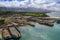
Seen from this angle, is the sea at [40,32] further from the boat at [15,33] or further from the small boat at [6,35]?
the small boat at [6,35]

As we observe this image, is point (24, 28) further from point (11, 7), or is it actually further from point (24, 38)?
point (11, 7)

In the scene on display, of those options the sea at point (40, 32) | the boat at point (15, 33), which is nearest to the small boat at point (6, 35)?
the boat at point (15, 33)

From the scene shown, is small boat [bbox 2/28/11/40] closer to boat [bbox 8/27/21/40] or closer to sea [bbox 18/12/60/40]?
boat [bbox 8/27/21/40]

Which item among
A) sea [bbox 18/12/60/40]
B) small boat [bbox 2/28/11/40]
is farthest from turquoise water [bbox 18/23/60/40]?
small boat [bbox 2/28/11/40]

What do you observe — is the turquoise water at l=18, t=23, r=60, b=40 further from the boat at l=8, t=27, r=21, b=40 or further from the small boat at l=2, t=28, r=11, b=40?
the small boat at l=2, t=28, r=11, b=40

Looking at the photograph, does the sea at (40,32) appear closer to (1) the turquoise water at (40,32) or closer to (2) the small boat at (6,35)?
(1) the turquoise water at (40,32)

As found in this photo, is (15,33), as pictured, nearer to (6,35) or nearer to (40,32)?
(6,35)

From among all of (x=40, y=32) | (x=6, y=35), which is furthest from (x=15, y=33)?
(x=40, y=32)

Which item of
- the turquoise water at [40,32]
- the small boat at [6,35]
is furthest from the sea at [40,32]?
the small boat at [6,35]
